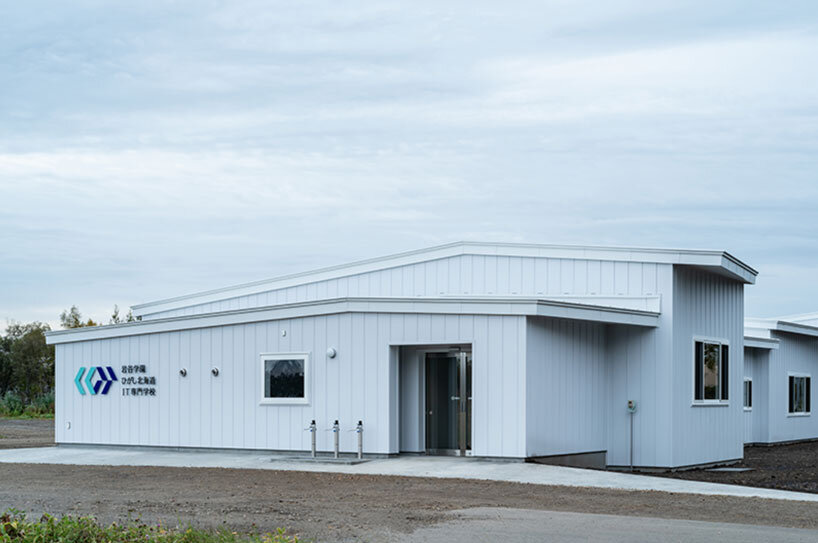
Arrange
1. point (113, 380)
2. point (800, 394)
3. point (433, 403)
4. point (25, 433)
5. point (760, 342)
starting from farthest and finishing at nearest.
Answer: point (800, 394), point (760, 342), point (25, 433), point (113, 380), point (433, 403)

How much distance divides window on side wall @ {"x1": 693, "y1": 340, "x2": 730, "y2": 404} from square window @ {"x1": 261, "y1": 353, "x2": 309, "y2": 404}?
8.04 meters

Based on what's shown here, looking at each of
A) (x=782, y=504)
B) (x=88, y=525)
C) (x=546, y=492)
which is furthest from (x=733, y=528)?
(x=88, y=525)

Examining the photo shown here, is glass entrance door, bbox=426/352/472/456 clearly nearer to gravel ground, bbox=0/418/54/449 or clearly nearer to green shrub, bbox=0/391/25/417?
gravel ground, bbox=0/418/54/449

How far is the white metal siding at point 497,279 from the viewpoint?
22094 mm

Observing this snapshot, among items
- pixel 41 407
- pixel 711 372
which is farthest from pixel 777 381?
pixel 41 407

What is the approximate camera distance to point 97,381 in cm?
2342

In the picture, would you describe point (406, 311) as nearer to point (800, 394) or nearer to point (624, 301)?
point (624, 301)

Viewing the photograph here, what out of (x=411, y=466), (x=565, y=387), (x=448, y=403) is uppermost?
(x=565, y=387)

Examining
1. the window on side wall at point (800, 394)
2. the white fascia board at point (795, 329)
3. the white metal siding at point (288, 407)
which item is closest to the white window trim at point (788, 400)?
the window on side wall at point (800, 394)

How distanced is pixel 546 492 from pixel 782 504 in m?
3.02

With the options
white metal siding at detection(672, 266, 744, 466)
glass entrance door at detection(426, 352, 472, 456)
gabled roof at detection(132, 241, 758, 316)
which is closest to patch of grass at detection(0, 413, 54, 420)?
gabled roof at detection(132, 241, 758, 316)

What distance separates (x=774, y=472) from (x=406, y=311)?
315 inches

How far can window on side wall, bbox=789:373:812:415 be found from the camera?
111 feet

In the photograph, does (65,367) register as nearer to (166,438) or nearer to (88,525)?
(166,438)
